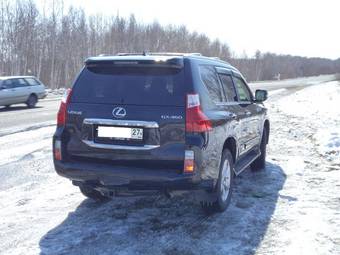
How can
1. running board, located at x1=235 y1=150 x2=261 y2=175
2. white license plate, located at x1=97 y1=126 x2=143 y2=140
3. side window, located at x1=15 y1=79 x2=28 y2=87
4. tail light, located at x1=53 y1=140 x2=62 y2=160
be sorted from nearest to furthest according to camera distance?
white license plate, located at x1=97 y1=126 x2=143 y2=140
tail light, located at x1=53 y1=140 x2=62 y2=160
running board, located at x1=235 y1=150 x2=261 y2=175
side window, located at x1=15 y1=79 x2=28 y2=87

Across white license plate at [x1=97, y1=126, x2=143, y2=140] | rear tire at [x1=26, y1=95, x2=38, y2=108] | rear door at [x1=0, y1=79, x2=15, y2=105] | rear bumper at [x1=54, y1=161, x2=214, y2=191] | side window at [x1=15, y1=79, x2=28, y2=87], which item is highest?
white license plate at [x1=97, y1=126, x2=143, y2=140]

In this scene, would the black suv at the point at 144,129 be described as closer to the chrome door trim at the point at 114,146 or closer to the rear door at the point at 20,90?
the chrome door trim at the point at 114,146

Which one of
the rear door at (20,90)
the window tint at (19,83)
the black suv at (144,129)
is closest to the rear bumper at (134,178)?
the black suv at (144,129)

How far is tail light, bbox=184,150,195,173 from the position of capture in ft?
13.8

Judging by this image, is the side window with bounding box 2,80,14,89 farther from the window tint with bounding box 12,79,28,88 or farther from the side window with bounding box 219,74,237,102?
the side window with bounding box 219,74,237,102

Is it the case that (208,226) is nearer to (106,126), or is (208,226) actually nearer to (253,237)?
(253,237)

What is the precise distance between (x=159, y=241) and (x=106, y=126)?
51.4 inches

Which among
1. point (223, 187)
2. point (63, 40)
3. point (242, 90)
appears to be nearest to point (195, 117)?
point (223, 187)

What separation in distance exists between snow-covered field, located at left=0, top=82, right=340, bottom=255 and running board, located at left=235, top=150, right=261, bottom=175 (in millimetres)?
386

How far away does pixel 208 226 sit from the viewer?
15.2 feet

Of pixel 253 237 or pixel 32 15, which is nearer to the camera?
pixel 253 237

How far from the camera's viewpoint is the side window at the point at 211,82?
480 cm

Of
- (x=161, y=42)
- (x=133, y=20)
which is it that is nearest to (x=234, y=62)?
(x=161, y=42)

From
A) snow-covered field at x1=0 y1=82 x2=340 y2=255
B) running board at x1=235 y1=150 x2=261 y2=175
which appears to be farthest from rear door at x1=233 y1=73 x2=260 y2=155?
snow-covered field at x1=0 y1=82 x2=340 y2=255
